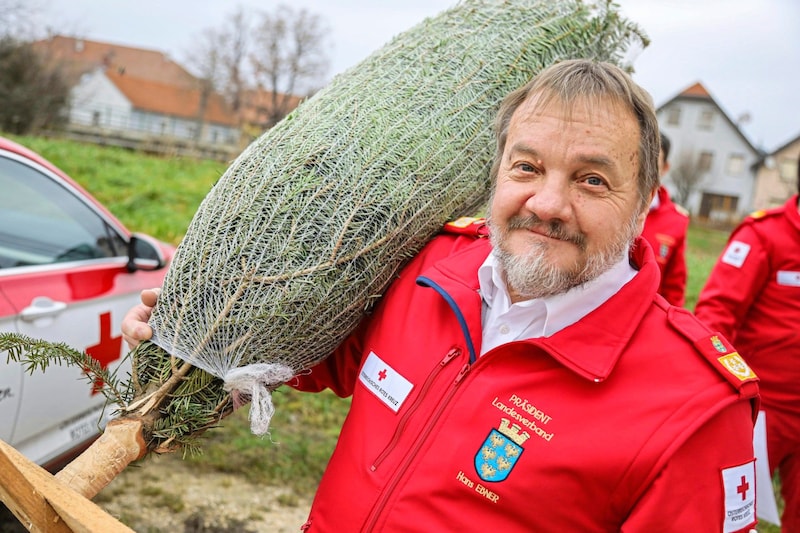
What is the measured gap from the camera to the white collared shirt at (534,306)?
1608mm

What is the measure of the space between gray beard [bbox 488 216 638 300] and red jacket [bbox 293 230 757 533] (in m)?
0.09

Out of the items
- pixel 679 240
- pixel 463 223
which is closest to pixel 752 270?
pixel 679 240

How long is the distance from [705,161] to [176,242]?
4287 centimetres

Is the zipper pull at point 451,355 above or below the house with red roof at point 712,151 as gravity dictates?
below

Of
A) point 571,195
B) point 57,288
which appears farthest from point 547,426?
point 57,288

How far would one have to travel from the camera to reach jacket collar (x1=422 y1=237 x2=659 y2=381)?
1476 millimetres

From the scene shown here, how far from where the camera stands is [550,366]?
1537 millimetres

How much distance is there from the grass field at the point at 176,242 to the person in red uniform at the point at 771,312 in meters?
1.51

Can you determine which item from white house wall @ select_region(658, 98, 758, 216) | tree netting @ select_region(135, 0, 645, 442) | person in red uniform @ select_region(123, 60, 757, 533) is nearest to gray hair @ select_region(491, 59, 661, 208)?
person in red uniform @ select_region(123, 60, 757, 533)

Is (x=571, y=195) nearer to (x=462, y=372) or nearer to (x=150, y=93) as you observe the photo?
(x=462, y=372)

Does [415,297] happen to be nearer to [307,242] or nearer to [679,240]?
[307,242]

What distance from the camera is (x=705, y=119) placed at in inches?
1766

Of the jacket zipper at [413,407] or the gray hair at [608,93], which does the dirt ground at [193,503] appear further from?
the gray hair at [608,93]

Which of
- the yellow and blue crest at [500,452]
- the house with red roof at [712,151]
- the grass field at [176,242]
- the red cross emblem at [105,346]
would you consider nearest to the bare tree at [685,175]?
the house with red roof at [712,151]
